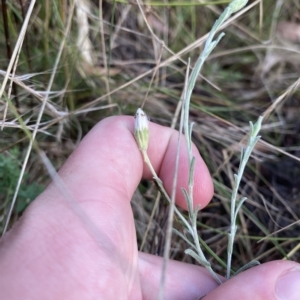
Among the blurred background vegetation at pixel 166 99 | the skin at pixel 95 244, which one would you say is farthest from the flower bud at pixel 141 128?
the blurred background vegetation at pixel 166 99

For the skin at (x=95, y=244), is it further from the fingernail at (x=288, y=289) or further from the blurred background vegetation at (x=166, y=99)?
the blurred background vegetation at (x=166, y=99)

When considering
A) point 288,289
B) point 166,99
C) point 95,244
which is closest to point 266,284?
point 288,289

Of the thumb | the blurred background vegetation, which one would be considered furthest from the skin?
the blurred background vegetation

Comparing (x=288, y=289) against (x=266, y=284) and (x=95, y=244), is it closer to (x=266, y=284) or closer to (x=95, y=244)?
(x=266, y=284)

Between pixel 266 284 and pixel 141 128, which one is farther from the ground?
pixel 141 128

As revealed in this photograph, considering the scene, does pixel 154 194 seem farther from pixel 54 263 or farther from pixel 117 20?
pixel 117 20

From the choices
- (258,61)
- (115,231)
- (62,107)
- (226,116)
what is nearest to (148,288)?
(115,231)

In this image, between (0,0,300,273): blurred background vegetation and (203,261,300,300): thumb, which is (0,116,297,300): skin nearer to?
(203,261,300,300): thumb
